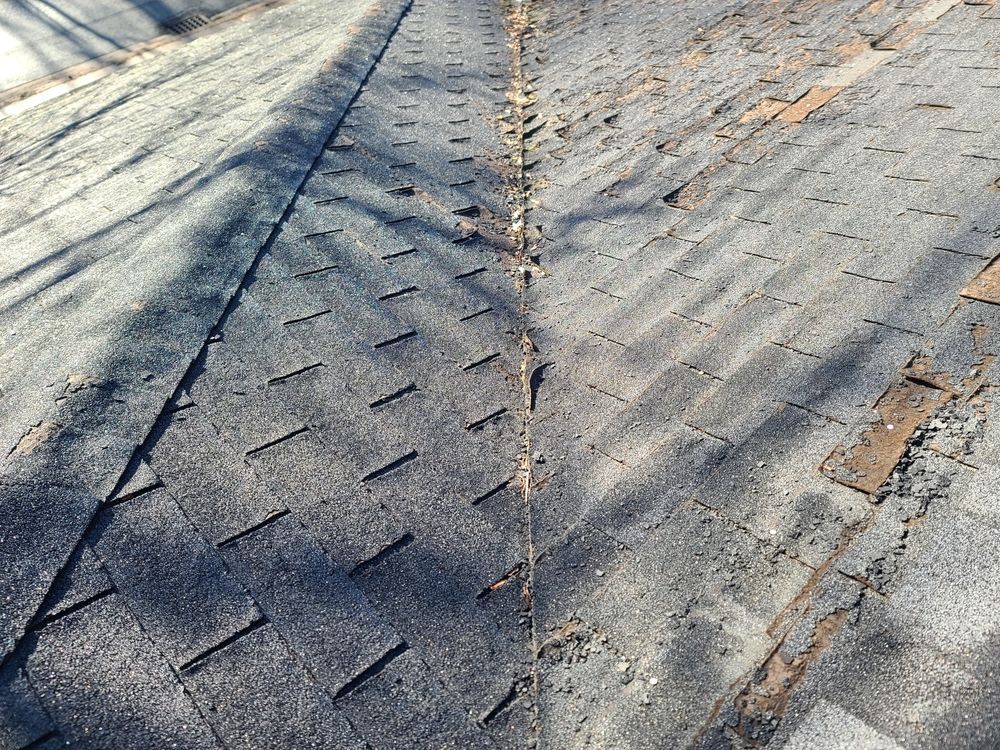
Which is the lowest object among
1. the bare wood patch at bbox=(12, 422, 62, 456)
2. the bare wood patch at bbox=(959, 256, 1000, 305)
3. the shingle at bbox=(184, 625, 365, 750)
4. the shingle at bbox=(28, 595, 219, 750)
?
the shingle at bbox=(184, 625, 365, 750)

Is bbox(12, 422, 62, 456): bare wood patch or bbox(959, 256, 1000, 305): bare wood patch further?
bbox(959, 256, 1000, 305): bare wood patch

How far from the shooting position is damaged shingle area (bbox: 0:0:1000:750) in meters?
1.91

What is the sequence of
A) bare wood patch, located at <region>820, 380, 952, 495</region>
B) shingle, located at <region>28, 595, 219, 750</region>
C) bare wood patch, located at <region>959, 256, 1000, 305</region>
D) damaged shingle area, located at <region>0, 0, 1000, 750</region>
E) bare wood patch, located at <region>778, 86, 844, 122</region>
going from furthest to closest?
bare wood patch, located at <region>778, 86, 844, 122</region>, bare wood patch, located at <region>959, 256, 1000, 305</region>, bare wood patch, located at <region>820, 380, 952, 495</region>, damaged shingle area, located at <region>0, 0, 1000, 750</region>, shingle, located at <region>28, 595, 219, 750</region>

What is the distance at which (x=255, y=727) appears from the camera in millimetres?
1868

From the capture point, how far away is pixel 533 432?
2928mm

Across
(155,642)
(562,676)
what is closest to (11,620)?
(155,642)

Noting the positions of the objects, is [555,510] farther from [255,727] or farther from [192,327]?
[192,327]

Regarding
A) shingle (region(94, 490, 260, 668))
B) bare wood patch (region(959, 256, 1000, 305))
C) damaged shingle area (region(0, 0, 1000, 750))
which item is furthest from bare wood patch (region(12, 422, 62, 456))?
bare wood patch (region(959, 256, 1000, 305))

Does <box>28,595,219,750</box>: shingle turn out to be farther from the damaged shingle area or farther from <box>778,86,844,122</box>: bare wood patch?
<box>778,86,844,122</box>: bare wood patch

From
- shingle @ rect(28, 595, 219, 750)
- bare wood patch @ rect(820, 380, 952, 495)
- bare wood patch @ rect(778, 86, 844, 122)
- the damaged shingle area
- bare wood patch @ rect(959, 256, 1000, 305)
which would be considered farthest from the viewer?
bare wood patch @ rect(778, 86, 844, 122)

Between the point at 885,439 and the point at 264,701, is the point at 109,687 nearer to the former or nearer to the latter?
the point at 264,701

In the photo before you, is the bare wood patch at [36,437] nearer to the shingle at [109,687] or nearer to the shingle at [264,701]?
the shingle at [109,687]

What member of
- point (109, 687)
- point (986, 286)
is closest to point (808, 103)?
point (986, 286)

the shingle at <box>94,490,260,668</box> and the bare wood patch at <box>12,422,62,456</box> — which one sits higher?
the bare wood patch at <box>12,422,62,456</box>
